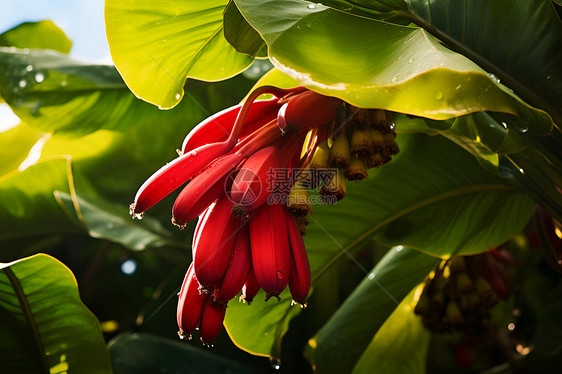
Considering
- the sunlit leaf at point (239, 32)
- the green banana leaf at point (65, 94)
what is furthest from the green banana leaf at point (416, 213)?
the green banana leaf at point (65, 94)

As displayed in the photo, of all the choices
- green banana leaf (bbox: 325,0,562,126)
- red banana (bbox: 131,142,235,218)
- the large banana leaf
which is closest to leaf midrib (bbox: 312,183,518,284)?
the large banana leaf

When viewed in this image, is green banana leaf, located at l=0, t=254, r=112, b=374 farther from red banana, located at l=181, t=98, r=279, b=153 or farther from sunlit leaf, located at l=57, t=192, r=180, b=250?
red banana, located at l=181, t=98, r=279, b=153

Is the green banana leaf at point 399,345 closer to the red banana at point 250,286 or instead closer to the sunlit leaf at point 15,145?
the red banana at point 250,286

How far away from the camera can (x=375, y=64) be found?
1.90ft

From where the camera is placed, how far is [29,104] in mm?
1346

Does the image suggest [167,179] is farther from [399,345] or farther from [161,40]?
[399,345]

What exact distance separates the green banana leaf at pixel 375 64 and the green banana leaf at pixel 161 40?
260 mm

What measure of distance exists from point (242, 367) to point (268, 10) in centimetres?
114

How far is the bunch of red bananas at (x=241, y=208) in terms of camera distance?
60 centimetres

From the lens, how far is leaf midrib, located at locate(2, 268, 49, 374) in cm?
97

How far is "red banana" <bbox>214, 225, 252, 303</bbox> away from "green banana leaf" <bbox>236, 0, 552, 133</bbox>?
0.20 metres

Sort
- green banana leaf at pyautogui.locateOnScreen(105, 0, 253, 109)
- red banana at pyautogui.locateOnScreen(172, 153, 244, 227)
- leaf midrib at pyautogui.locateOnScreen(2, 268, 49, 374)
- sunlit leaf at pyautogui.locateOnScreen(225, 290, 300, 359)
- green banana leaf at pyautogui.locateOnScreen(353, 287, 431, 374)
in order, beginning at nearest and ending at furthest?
1. red banana at pyautogui.locateOnScreen(172, 153, 244, 227)
2. green banana leaf at pyautogui.locateOnScreen(105, 0, 253, 109)
3. leaf midrib at pyautogui.locateOnScreen(2, 268, 49, 374)
4. sunlit leaf at pyautogui.locateOnScreen(225, 290, 300, 359)
5. green banana leaf at pyautogui.locateOnScreen(353, 287, 431, 374)

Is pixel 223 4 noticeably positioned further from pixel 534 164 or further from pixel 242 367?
pixel 242 367

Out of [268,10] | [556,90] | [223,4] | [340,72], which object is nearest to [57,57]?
[223,4]
